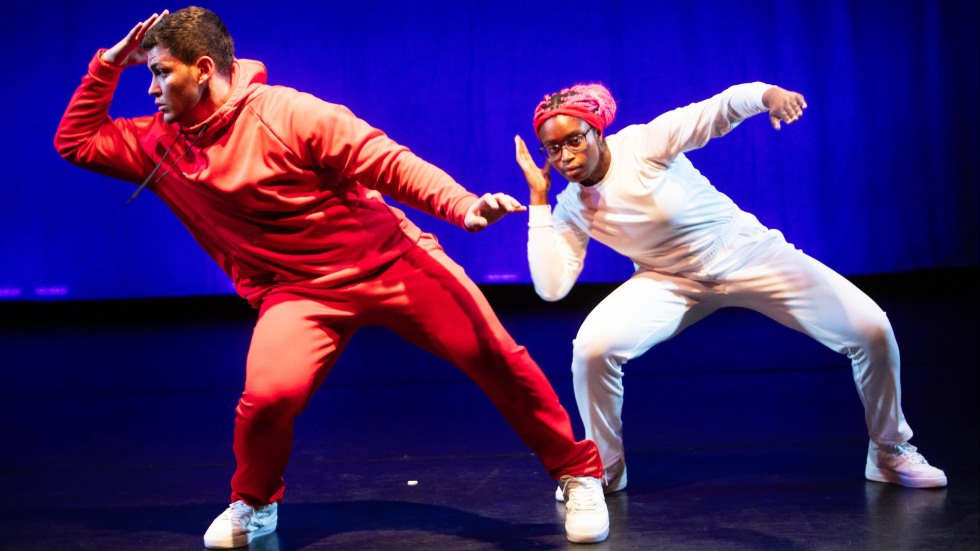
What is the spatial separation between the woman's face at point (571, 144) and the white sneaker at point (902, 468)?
1171 mm

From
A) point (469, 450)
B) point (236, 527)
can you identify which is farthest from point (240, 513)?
point (469, 450)

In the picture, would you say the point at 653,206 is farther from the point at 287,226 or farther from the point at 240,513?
the point at 240,513

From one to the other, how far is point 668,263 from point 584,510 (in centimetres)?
82

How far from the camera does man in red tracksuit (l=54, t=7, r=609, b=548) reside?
2.61 metres

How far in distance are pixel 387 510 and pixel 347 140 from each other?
1104 millimetres

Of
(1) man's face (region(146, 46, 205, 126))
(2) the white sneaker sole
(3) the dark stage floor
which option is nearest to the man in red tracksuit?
(1) man's face (region(146, 46, 205, 126))

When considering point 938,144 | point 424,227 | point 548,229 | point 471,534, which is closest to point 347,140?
point 548,229

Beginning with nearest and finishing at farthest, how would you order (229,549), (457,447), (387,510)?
(229,549), (387,510), (457,447)

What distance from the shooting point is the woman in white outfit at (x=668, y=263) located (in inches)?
121

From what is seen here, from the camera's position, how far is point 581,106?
9.99 feet

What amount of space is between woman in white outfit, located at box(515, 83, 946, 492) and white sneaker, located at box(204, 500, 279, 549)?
959mm

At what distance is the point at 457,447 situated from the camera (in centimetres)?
374

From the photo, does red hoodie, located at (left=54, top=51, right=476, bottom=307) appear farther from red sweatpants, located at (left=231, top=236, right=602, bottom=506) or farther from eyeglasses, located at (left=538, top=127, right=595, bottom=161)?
eyeglasses, located at (left=538, top=127, right=595, bottom=161)

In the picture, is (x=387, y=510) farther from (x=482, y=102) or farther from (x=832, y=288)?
(x=482, y=102)
